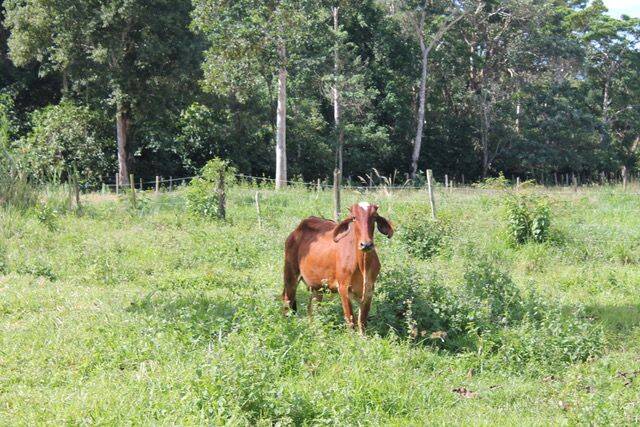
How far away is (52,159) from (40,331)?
22131 millimetres

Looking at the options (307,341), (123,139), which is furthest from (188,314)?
(123,139)

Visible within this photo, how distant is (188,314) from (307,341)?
4.11 feet

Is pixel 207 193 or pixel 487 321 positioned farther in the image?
pixel 207 193

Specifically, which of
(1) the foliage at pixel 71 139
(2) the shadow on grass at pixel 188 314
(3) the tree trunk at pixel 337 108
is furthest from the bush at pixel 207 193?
(3) the tree trunk at pixel 337 108

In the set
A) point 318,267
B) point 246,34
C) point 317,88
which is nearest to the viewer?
point 318,267

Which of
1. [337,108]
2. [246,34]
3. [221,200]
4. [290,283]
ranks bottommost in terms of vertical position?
[290,283]

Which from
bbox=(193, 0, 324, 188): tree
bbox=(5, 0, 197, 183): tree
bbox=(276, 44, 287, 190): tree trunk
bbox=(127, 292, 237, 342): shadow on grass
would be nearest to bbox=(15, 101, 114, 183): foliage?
bbox=(5, 0, 197, 183): tree

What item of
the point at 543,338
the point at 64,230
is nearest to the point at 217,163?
the point at 64,230

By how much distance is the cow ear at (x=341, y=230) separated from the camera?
7.96 m

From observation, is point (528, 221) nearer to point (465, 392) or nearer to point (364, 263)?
point (364, 263)

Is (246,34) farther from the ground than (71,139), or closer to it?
farther from the ground

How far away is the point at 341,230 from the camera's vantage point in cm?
802

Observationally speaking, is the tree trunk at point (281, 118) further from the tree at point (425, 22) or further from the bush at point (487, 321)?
the bush at point (487, 321)

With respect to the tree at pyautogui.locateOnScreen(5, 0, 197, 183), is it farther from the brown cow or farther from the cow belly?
the cow belly
